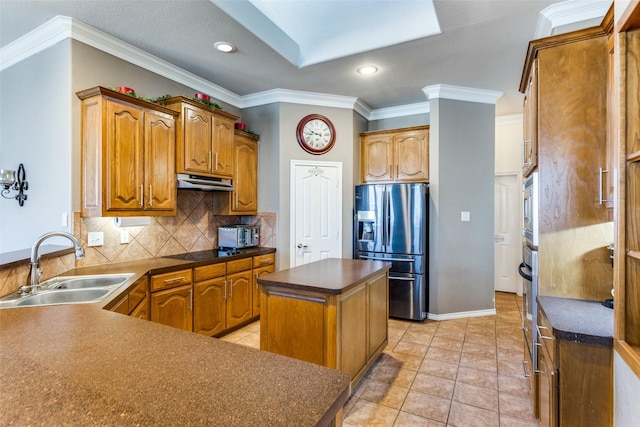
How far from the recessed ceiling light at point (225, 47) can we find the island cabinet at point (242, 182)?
3.22 feet

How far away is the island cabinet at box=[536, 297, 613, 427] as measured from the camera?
1.39 metres

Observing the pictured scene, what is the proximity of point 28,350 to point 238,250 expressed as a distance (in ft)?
8.96

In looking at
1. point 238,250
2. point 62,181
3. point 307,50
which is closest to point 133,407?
point 62,181

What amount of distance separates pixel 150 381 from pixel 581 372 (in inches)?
65.2

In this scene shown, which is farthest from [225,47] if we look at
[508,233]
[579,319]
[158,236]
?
[508,233]

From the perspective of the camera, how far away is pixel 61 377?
90 centimetres

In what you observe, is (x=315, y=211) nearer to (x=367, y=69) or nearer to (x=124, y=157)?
(x=367, y=69)

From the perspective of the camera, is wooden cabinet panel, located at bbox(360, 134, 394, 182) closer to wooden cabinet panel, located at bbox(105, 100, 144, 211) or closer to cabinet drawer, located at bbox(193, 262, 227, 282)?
cabinet drawer, located at bbox(193, 262, 227, 282)

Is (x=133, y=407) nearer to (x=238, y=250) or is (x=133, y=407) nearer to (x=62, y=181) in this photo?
(x=62, y=181)

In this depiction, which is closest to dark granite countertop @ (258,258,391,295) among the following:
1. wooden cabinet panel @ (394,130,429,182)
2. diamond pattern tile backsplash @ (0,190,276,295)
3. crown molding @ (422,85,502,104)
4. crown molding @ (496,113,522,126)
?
diamond pattern tile backsplash @ (0,190,276,295)

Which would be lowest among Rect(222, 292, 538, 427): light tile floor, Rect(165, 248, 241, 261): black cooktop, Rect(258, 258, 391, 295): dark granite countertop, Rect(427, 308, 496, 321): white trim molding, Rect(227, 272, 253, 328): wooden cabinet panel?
Rect(222, 292, 538, 427): light tile floor

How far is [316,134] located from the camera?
14.1 feet

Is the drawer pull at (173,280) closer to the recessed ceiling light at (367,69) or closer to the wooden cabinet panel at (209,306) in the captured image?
the wooden cabinet panel at (209,306)

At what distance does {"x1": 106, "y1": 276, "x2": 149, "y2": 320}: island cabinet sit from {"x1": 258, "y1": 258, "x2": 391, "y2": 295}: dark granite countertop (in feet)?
A: 2.70
